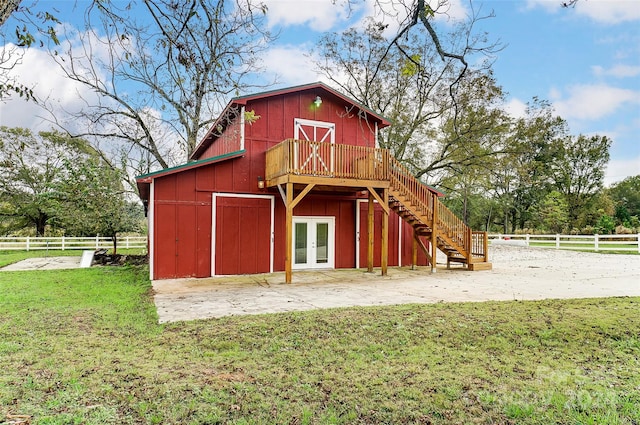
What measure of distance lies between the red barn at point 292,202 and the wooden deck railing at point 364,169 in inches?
1.2

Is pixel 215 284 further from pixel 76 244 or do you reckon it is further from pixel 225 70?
pixel 76 244

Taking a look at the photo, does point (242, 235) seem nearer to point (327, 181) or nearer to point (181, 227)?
point (181, 227)

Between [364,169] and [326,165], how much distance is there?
3.86ft

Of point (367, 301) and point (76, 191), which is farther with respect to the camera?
point (76, 191)

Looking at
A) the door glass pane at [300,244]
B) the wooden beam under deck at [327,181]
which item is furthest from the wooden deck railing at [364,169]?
the door glass pane at [300,244]

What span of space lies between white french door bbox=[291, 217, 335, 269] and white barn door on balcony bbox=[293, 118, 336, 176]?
7.10ft

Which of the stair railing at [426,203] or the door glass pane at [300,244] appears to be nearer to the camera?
the stair railing at [426,203]

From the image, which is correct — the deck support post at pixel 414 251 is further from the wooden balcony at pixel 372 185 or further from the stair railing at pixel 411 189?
the stair railing at pixel 411 189

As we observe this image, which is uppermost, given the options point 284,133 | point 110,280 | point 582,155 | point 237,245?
point 582,155

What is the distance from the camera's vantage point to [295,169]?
10422 mm

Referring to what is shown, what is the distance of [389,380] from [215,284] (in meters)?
6.96

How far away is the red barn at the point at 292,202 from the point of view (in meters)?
10.8

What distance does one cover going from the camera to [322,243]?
12945 mm

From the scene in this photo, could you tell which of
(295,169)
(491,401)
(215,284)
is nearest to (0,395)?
(491,401)
